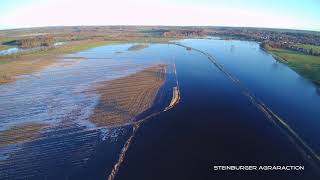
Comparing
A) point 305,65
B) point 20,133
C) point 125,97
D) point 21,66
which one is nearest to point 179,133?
point 125,97

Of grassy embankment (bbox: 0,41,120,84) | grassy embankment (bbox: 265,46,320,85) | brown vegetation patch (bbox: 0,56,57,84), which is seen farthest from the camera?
grassy embankment (bbox: 265,46,320,85)

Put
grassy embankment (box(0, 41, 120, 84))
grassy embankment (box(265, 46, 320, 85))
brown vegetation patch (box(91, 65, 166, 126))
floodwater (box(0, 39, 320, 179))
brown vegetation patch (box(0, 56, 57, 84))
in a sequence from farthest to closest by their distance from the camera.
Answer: grassy embankment (box(265, 46, 320, 85))
grassy embankment (box(0, 41, 120, 84))
brown vegetation patch (box(0, 56, 57, 84))
brown vegetation patch (box(91, 65, 166, 126))
floodwater (box(0, 39, 320, 179))

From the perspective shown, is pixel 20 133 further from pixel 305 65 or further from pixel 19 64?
pixel 305 65

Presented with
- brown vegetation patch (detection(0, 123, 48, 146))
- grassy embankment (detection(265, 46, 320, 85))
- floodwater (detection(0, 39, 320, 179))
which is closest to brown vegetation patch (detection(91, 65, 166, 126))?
floodwater (detection(0, 39, 320, 179))

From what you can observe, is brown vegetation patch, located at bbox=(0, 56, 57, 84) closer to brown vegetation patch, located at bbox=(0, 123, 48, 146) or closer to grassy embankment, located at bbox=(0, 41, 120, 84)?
grassy embankment, located at bbox=(0, 41, 120, 84)

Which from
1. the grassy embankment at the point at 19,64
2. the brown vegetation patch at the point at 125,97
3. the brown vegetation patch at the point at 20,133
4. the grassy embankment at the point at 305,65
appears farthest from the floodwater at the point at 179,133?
the grassy embankment at the point at 19,64

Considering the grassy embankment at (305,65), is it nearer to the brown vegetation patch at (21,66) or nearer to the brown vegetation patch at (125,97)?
the brown vegetation patch at (125,97)
